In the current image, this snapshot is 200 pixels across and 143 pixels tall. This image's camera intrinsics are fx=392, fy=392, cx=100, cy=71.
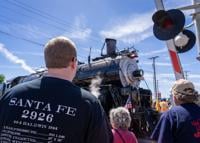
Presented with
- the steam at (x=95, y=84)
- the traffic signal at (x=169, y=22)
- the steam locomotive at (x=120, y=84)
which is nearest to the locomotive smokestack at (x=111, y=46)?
the steam locomotive at (x=120, y=84)

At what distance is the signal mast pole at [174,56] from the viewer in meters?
4.95

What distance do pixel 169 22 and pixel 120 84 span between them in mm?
7460

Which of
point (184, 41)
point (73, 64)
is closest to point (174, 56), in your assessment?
point (184, 41)

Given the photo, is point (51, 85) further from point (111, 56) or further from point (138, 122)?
point (111, 56)

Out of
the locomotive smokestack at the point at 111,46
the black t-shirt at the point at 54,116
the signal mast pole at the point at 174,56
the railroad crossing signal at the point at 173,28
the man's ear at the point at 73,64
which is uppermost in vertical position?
the locomotive smokestack at the point at 111,46

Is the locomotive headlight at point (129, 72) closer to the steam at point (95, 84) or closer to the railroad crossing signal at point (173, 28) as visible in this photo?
the steam at point (95, 84)

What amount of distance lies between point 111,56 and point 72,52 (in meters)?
11.1

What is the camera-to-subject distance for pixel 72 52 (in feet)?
A: 8.48

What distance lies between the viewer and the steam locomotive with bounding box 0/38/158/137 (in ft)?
37.6

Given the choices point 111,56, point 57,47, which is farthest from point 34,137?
point 111,56

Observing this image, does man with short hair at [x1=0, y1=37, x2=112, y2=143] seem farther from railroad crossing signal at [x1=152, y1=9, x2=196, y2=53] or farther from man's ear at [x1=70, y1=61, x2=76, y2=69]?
railroad crossing signal at [x1=152, y1=9, x2=196, y2=53]

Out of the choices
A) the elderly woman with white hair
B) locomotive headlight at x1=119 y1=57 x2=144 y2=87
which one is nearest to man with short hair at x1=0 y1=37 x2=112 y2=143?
the elderly woman with white hair

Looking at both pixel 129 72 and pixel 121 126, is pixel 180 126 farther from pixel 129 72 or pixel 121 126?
pixel 129 72

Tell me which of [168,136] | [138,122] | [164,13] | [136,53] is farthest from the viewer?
[136,53]
